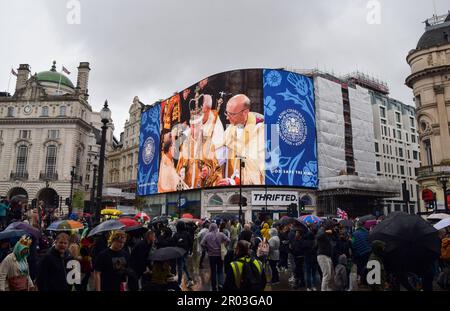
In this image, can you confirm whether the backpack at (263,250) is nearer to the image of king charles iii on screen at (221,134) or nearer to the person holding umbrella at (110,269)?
the person holding umbrella at (110,269)

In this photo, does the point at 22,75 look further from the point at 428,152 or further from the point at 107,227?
the point at 107,227

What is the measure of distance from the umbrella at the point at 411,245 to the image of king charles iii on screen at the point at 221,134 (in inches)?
1379

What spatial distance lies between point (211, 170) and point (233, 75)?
13120 mm

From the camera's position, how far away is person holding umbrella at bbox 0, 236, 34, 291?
235 inches

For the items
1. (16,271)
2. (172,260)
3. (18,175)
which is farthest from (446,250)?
(18,175)

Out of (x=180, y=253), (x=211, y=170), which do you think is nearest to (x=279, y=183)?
(x=211, y=170)

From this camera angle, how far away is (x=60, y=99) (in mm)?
55875

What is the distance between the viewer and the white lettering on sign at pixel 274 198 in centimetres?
4359

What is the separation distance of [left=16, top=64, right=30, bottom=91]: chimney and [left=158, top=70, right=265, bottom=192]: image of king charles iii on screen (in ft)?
96.5

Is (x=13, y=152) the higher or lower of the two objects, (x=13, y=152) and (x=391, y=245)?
the higher

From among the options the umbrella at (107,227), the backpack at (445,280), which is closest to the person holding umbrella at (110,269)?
the umbrella at (107,227)

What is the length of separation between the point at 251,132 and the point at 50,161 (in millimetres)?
32236

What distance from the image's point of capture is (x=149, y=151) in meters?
60.2
